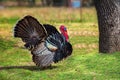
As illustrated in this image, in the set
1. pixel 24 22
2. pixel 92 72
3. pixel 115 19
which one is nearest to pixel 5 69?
pixel 24 22

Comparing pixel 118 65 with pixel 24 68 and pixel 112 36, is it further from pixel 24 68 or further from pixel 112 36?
pixel 24 68

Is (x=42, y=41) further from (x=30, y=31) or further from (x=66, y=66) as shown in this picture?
(x=66, y=66)

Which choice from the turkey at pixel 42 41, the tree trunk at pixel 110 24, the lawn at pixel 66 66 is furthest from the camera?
the tree trunk at pixel 110 24

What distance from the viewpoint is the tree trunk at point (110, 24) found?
35.1 ft

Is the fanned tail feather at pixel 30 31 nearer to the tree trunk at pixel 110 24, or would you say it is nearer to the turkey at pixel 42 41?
the turkey at pixel 42 41

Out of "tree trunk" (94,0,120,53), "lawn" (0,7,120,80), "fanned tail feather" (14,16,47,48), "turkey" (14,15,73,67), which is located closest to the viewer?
"lawn" (0,7,120,80)

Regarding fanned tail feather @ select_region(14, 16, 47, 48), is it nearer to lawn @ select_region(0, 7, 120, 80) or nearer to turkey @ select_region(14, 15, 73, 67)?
turkey @ select_region(14, 15, 73, 67)

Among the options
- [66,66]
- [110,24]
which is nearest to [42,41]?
[66,66]

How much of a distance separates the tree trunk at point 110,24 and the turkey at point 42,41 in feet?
4.62

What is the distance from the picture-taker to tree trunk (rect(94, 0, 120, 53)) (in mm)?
10703

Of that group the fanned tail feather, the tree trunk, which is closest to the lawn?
the tree trunk

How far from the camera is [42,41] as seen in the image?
9.63 meters

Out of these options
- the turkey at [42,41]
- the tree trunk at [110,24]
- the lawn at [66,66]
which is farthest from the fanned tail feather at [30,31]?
the tree trunk at [110,24]

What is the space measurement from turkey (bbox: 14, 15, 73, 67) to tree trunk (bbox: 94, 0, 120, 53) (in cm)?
141
